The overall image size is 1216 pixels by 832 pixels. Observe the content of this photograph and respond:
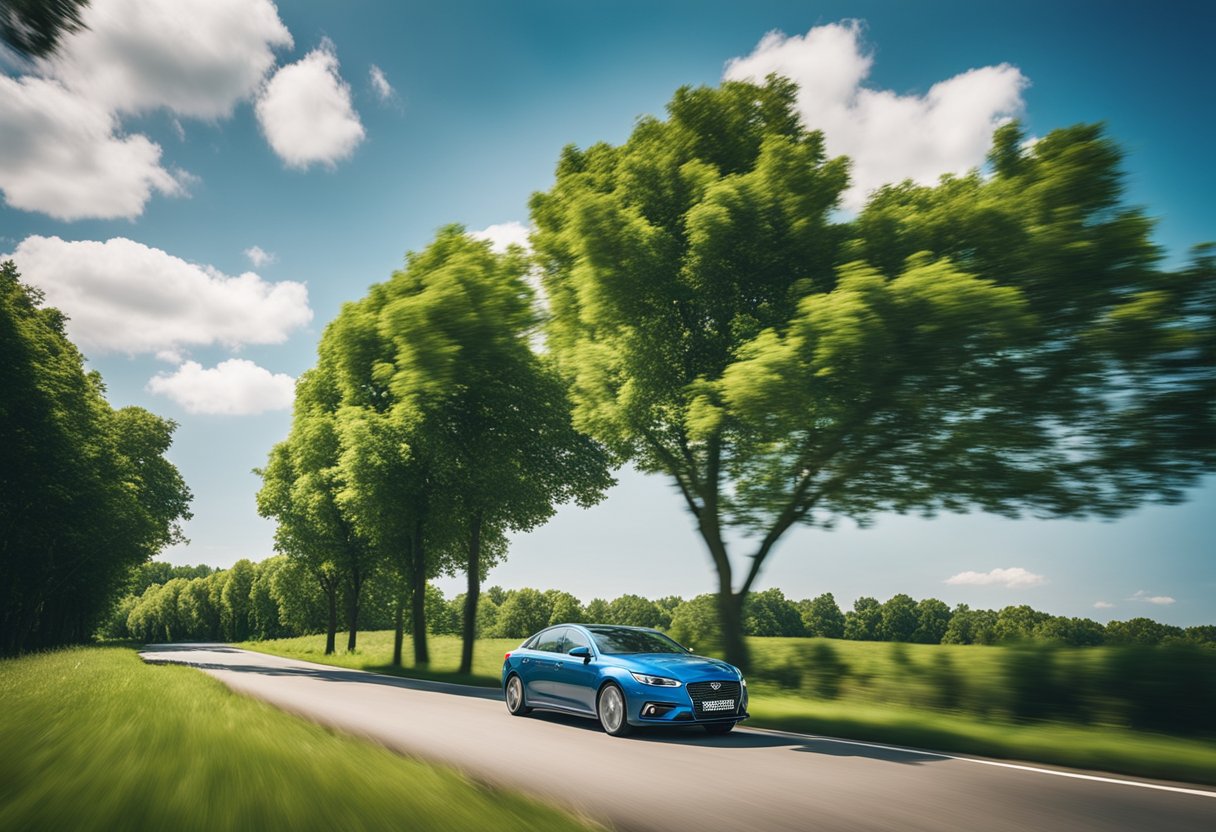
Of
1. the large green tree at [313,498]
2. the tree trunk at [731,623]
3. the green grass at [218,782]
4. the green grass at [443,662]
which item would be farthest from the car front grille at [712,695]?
the large green tree at [313,498]

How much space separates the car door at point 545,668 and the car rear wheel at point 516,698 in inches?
8.5

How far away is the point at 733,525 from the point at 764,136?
Result: 28.7 feet

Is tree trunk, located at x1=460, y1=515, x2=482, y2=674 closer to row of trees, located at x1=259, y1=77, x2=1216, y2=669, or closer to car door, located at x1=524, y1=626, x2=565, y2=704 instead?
row of trees, located at x1=259, y1=77, x2=1216, y2=669

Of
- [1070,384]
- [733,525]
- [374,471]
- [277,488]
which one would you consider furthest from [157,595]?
[1070,384]

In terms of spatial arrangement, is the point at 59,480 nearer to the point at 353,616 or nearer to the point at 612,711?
the point at 353,616

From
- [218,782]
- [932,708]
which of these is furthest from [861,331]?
[218,782]

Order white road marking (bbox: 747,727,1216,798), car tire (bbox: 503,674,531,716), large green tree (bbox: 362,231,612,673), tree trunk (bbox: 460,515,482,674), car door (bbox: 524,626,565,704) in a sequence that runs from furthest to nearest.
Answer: tree trunk (bbox: 460,515,482,674)
large green tree (bbox: 362,231,612,673)
car tire (bbox: 503,674,531,716)
car door (bbox: 524,626,565,704)
white road marking (bbox: 747,727,1216,798)

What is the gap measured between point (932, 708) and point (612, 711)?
514 centimetres

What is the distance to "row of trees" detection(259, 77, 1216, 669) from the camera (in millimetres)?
11477

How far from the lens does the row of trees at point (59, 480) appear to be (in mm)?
27562

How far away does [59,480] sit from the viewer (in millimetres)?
29203

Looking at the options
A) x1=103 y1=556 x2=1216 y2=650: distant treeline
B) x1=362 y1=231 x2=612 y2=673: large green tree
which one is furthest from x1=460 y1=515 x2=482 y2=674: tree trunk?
x1=103 y1=556 x2=1216 y2=650: distant treeline

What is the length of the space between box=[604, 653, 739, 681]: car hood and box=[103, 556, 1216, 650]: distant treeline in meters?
4.34

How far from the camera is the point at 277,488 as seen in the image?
3750cm
